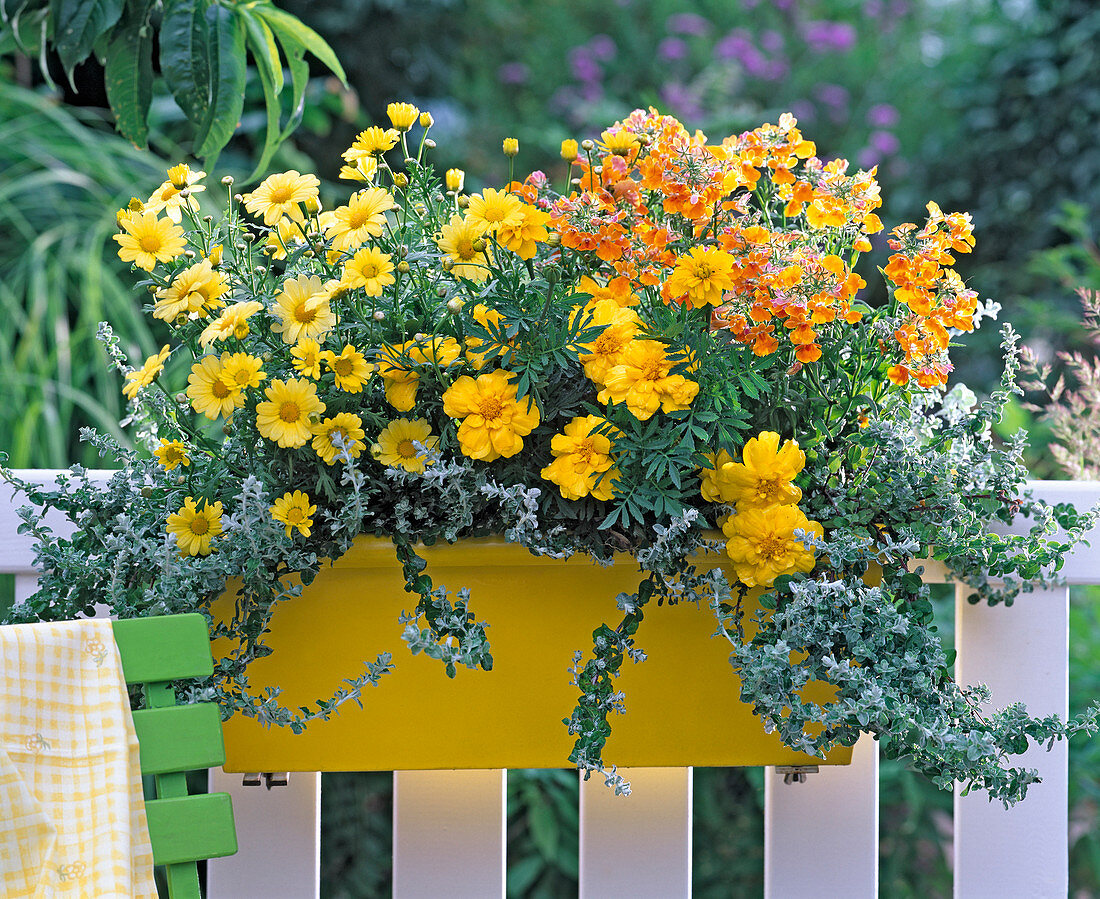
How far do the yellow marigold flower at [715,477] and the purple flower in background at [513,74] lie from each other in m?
3.21

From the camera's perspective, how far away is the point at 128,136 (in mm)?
1002

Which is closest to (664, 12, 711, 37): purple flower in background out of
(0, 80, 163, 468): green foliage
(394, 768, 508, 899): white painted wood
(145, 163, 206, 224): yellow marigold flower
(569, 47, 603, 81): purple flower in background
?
(569, 47, 603, 81): purple flower in background

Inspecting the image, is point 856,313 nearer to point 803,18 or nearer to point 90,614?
point 90,614

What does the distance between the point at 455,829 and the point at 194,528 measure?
41cm

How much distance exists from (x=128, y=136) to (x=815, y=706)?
858 mm

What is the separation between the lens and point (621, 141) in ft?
2.60

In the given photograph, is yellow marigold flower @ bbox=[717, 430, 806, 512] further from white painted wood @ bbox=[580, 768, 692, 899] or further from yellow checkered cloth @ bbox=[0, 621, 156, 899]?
yellow checkered cloth @ bbox=[0, 621, 156, 899]

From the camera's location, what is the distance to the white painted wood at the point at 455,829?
0.95 meters

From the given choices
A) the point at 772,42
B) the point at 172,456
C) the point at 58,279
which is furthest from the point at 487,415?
the point at 772,42

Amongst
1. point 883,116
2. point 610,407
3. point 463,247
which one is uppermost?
point 883,116

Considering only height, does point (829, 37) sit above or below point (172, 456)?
above

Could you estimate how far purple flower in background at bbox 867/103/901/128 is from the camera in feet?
11.4

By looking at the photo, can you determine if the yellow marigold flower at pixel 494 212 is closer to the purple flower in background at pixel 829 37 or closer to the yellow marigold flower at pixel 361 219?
the yellow marigold flower at pixel 361 219

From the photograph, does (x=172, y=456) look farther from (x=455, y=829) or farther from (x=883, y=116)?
(x=883, y=116)
